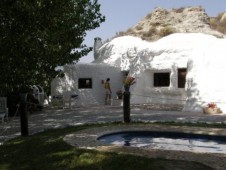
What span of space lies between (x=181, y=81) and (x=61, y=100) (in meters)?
7.62

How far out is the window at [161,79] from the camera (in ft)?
77.8

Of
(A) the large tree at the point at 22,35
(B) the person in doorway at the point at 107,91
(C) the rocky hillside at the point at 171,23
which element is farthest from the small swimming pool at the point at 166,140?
(C) the rocky hillside at the point at 171,23

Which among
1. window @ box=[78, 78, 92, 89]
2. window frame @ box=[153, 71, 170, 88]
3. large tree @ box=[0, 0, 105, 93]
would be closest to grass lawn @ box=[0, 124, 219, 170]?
large tree @ box=[0, 0, 105, 93]

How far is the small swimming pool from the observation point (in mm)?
10320

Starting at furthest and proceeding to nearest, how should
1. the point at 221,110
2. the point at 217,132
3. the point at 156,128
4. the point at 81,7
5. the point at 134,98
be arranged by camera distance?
the point at 134,98 < the point at 221,110 < the point at 81,7 < the point at 156,128 < the point at 217,132

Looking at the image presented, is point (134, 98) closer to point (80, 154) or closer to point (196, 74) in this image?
point (196, 74)

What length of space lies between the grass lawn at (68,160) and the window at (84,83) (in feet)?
47.6

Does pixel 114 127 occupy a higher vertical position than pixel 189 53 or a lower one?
lower

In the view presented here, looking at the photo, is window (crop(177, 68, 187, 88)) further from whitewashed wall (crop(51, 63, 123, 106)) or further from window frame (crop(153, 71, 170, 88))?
whitewashed wall (crop(51, 63, 123, 106))

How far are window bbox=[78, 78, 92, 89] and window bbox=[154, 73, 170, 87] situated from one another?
4.47m

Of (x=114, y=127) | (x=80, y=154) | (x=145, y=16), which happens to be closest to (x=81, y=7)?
(x=114, y=127)

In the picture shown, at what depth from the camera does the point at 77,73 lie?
24.0m

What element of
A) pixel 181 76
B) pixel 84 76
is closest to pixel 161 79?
pixel 181 76

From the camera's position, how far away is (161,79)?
23.9 m
